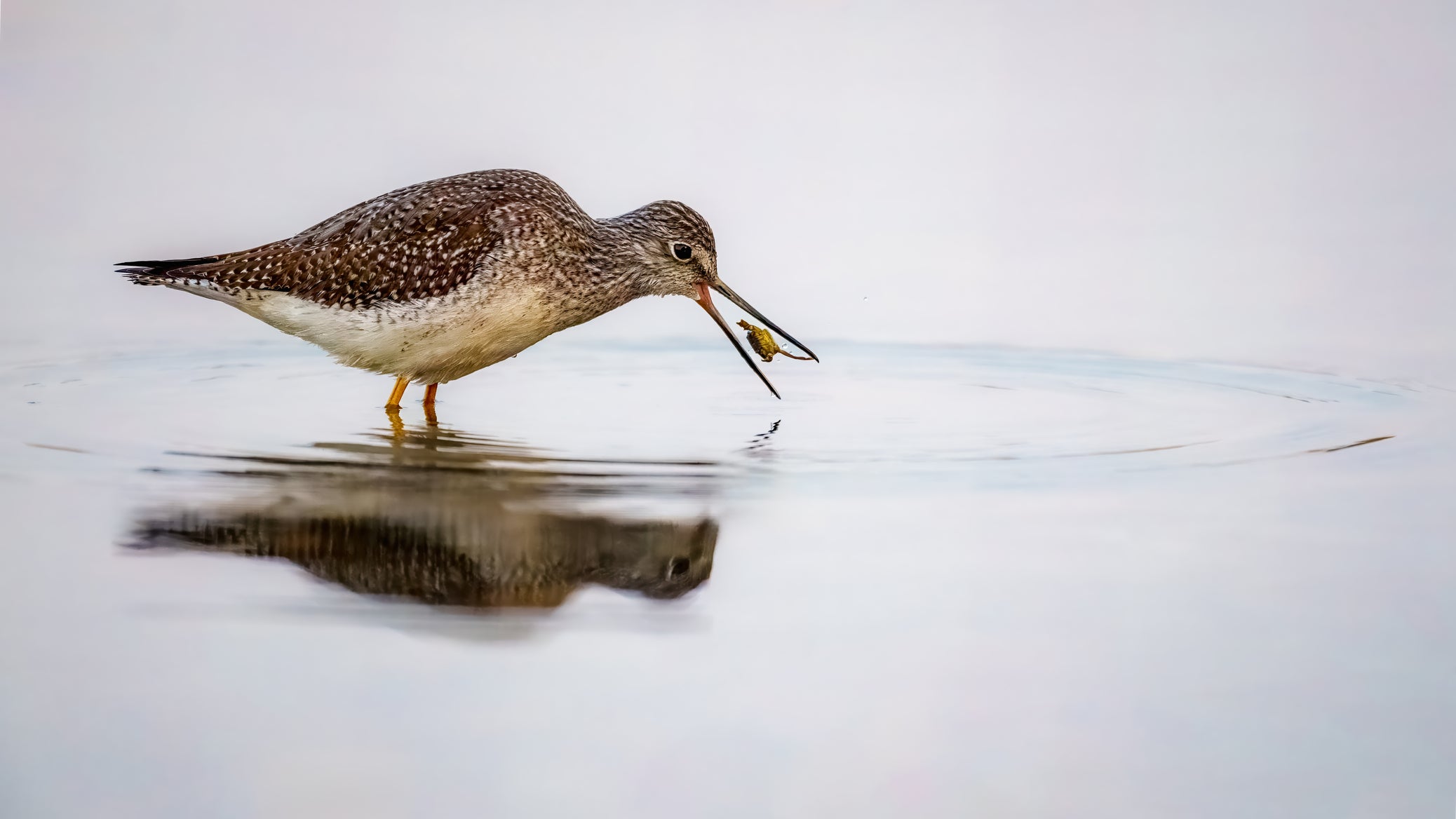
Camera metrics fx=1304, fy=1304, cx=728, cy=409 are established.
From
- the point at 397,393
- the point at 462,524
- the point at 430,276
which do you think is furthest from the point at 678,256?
the point at 462,524

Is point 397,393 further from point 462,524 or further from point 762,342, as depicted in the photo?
point 462,524

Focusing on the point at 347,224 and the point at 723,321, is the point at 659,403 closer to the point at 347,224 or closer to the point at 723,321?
the point at 723,321

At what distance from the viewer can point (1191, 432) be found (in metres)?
6.96

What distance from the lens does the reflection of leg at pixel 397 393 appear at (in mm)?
7938

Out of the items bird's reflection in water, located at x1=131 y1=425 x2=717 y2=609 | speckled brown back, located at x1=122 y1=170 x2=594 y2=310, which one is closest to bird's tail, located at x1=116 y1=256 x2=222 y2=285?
speckled brown back, located at x1=122 y1=170 x2=594 y2=310

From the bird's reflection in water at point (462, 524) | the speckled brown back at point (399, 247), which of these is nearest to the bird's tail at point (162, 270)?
the speckled brown back at point (399, 247)

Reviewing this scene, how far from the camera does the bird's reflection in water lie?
4.46 metres

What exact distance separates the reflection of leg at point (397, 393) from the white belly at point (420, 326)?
7 cm

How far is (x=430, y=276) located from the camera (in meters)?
7.45

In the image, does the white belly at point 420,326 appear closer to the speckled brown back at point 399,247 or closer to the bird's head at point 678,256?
the speckled brown back at point 399,247

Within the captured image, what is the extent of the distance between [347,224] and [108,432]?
81.0 inches

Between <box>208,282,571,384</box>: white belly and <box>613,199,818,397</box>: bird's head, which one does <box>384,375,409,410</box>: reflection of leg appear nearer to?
<box>208,282,571,384</box>: white belly

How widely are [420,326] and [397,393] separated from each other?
71 centimetres

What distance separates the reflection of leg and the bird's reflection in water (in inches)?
66.9
